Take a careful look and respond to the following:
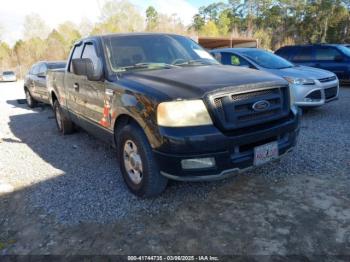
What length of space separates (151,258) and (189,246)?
336 millimetres

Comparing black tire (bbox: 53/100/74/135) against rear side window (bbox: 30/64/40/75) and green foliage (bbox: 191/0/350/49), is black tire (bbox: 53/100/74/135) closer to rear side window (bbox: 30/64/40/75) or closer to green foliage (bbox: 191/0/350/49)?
rear side window (bbox: 30/64/40/75)

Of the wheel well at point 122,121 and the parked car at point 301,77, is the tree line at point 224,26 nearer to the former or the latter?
the parked car at point 301,77

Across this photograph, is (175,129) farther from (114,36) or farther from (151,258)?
(114,36)

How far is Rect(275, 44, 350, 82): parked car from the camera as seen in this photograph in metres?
10.6

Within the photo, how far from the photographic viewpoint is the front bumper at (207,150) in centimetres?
278

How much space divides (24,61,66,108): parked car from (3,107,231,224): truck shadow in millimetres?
3806

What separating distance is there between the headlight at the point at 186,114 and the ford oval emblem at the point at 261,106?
0.51 meters

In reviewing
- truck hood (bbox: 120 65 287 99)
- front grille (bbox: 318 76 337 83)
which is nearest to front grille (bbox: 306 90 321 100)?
front grille (bbox: 318 76 337 83)

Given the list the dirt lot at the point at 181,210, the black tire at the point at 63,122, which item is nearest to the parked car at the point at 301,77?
the dirt lot at the point at 181,210

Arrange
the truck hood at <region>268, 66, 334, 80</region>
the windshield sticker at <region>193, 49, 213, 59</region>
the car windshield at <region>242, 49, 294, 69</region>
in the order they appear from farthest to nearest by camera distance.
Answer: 1. the car windshield at <region>242, 49, 294, 69</region>
2. the truck hood at <region>268, 66, 334, 80</region>
3. the windshield sticker at <region>193, 49, 213, 59</region>

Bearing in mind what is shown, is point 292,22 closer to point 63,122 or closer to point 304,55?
point 304,55

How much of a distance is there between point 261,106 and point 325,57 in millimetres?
9119

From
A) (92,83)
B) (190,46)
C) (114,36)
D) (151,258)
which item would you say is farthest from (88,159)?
(151,258)

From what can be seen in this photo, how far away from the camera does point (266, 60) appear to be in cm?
765
